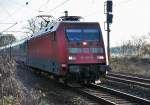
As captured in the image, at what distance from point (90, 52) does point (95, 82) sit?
164cm

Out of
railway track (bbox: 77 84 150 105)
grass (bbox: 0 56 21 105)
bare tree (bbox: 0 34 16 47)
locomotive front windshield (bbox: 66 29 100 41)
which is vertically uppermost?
bare tree (bbox: 0 34 16 47)

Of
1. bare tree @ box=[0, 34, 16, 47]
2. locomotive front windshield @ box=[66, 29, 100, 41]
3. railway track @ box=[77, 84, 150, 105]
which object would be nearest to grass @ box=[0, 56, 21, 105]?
railway track @ box=[77, 84, 150, 105]

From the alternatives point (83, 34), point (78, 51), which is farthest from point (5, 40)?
point (78, 51)

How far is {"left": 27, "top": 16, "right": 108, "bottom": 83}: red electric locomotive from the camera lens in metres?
19.1

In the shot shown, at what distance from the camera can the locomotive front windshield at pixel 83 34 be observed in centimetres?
1969

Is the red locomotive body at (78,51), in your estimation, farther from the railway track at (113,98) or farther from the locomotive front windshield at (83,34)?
the railway track at (113,98)

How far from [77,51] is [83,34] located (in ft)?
2.98

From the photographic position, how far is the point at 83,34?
19.9 metres

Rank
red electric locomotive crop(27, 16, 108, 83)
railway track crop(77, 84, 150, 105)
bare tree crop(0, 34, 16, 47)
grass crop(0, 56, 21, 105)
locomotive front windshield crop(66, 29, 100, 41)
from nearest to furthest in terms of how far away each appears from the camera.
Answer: grass crop(0, 56, 21, 105), railway track crop(77, 84, 150, 105), red electric locomotive crop(27, 16, 108, 83), locomotive front windshield crop(66, 29, 100, 41), bare tree crop(0, 34, 16, 47)

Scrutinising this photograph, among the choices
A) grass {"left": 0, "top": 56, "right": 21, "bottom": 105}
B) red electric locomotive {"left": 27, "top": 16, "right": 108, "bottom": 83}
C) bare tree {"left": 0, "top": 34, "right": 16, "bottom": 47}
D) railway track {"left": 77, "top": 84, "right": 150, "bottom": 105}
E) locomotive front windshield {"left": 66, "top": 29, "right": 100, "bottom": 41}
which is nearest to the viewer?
grass {"left": 0, "top": 56, "right": 21, "bottom": 105}

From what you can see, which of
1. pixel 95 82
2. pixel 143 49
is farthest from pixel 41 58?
pixel 143 49

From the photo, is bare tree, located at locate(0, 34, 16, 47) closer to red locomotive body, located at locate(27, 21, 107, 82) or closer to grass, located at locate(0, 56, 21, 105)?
red locomotive body, located at locate(27, 21, 107, 82)

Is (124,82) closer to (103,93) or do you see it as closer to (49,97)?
(103,93)

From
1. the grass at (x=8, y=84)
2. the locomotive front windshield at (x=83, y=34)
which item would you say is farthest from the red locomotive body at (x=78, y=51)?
the grass at (x=8, y=84)
